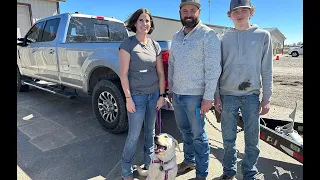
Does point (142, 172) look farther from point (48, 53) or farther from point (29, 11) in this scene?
point (29, 11)

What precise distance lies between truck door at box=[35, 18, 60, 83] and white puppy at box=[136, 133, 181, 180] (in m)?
3.53

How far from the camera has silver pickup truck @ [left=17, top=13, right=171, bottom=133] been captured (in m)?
3.90

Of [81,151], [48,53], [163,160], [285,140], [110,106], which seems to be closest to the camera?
[163,160]

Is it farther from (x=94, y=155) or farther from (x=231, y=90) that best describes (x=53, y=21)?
(x=231, y=90)

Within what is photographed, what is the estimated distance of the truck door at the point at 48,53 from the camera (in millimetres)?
5168

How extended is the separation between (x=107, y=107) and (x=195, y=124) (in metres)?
1.94

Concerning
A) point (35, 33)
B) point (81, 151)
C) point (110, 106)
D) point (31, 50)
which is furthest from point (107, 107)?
point (35, 33)

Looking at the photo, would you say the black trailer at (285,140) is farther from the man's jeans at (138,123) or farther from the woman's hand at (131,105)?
the woman's hand at (131,105)

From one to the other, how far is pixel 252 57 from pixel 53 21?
178 inches

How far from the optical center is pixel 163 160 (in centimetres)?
253

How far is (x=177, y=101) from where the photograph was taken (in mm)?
2662

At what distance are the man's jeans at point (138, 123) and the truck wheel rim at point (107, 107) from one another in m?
1.21
